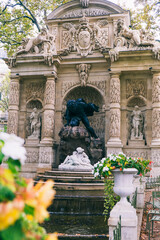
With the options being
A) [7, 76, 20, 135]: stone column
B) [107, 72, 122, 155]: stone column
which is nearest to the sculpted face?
[107, 72, 122, 155]: stone column

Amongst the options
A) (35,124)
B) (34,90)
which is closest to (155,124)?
→ (35,124)

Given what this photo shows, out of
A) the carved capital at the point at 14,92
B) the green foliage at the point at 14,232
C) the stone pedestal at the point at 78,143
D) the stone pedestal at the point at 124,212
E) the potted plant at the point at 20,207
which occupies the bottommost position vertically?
the stone pedestal at the point at 124,212

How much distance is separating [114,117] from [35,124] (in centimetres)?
491

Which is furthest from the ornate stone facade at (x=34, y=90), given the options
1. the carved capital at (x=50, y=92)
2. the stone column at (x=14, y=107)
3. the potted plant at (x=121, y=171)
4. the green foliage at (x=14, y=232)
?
the green foliage at (x=14, y=232)

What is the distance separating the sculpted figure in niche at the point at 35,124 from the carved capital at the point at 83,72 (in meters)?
3.39

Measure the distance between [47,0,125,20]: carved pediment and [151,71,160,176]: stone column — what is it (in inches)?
200

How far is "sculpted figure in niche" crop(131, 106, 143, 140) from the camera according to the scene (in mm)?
16156

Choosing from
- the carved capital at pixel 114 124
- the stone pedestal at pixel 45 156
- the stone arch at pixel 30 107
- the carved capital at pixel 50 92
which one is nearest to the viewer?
the carved capital at pixel 114 124

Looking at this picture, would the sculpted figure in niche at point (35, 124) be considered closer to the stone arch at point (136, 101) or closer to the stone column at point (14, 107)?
the stone column at point (14, 107)

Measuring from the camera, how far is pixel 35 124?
686 inches

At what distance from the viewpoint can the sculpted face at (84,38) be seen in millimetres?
17141

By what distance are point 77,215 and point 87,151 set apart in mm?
6266

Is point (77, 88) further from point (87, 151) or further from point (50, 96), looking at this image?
point (87, 151)

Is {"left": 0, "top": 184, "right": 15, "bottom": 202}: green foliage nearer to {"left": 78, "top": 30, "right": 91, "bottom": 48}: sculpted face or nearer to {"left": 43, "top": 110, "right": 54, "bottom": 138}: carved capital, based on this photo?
{"left": 43, "top": 110, "right": 54, "bottom": 138}: carved capital
